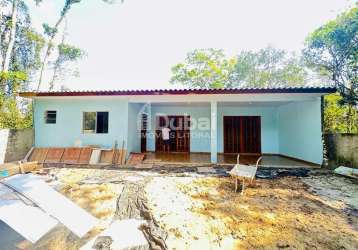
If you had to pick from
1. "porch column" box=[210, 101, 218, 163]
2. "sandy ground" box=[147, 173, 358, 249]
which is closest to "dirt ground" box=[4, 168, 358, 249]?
"sandy ground" box=[147, 173, 358, 249]

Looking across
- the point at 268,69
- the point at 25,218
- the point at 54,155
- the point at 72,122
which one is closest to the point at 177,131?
the point at 72,122

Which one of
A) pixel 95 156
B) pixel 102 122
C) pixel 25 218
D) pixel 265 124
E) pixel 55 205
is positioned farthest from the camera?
pixel 265 124

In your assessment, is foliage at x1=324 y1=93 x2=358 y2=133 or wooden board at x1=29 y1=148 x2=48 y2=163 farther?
wooden board at x1=29 y1=148 x2=48 y2=163

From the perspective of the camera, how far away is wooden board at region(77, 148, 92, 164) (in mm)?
7352

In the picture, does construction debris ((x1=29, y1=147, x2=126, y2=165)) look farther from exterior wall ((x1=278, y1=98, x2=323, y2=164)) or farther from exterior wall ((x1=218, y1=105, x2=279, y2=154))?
exterior wall ((x1=278, y1=98, x2=323, y2=164))

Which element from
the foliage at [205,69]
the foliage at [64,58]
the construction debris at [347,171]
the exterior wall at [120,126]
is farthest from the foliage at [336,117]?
the foliage at [64,58]

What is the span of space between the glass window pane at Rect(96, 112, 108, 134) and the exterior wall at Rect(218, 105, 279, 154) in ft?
19.0

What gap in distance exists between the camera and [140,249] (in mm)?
2271

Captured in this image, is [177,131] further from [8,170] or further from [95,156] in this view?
[8,170]

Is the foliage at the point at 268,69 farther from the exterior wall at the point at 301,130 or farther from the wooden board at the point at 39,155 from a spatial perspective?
the wooden board at the point at 39,155

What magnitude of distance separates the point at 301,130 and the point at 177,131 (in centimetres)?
586

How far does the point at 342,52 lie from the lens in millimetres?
7203

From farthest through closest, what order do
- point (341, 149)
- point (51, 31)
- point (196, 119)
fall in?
point (51, 31) < point (196, 119) < point (341, 149)

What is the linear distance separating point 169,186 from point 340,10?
30.2 ft
